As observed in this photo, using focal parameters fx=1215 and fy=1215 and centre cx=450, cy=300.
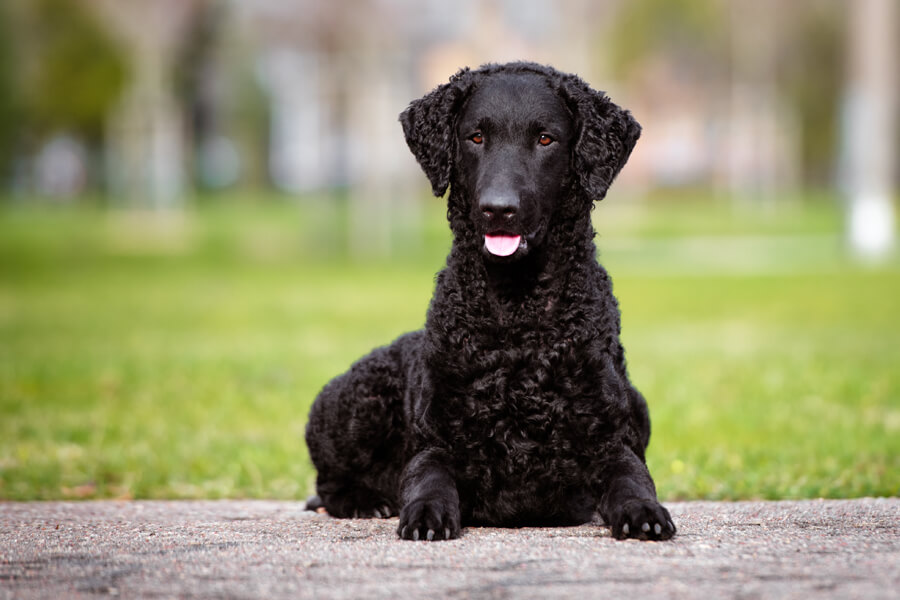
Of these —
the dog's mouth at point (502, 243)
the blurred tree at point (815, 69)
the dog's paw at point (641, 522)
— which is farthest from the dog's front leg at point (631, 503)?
the blurred tree at point (815, 69)

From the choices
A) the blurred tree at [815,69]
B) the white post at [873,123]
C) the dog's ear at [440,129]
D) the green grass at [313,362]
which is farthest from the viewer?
the blurred tree at [815,69]

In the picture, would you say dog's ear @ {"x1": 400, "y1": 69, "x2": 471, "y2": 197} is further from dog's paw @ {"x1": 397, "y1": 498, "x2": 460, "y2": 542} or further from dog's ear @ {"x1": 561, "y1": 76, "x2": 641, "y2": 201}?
dog's paw @ {"x1": 397, "y1": 498, "x2": 460, "y2": 542}

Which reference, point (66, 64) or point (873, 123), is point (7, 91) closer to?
point (66, 64)

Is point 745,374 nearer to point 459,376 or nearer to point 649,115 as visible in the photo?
point 459,376

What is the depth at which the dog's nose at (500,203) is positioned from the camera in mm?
4895

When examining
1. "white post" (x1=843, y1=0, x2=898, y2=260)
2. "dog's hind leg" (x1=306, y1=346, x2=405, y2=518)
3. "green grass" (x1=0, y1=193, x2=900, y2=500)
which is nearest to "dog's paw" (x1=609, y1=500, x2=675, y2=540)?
"dog's hind leg" (x1=306, y1=346, x2=405, y2=518)

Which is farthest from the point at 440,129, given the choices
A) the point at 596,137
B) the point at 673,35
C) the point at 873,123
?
the point at 673,35

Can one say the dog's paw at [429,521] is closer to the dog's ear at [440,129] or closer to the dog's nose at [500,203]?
the dog's nose at [500,203]

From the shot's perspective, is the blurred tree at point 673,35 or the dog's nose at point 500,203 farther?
the blurred tree at point 673,35

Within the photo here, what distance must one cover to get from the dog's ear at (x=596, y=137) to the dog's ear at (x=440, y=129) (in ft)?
1.61

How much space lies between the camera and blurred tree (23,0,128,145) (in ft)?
207

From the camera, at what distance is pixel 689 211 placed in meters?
57.4

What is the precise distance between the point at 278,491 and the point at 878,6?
21.8 metres

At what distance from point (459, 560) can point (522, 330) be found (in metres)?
1.22
